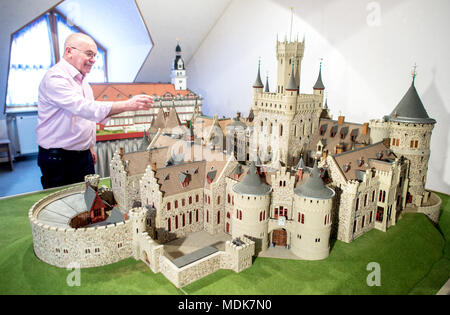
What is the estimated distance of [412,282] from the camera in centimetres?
1711

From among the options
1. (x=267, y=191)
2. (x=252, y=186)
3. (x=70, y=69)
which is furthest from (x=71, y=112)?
(x=267, y=191)

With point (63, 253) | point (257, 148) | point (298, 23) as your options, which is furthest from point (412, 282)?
point (298, 23)

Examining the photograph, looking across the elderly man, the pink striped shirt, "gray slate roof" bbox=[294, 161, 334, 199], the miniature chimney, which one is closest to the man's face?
the elderly man

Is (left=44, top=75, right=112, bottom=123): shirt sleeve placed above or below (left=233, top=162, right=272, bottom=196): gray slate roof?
above

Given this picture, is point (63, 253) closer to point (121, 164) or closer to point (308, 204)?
point (121, 164)

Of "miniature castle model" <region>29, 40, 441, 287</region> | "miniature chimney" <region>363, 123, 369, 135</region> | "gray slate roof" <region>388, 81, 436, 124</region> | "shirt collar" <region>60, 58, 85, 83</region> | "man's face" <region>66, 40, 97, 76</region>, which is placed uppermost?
"man's face" <region>66, 40, 97, 76</region>

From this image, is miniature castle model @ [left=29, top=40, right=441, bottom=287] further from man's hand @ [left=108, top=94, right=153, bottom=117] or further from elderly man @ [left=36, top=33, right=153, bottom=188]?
man's hand @ [left=108, top=94, right=153, bottom=117]

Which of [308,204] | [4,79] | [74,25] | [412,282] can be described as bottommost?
[412,282]

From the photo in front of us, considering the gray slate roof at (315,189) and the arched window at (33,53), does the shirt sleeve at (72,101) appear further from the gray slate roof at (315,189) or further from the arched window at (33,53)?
the arched window at (33,53)

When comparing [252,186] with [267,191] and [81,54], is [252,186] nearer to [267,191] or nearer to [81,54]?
[267,191]

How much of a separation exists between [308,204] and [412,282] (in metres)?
6.45

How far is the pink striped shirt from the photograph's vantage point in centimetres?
1608

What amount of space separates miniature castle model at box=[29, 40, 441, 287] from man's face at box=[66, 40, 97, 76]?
7.04m
